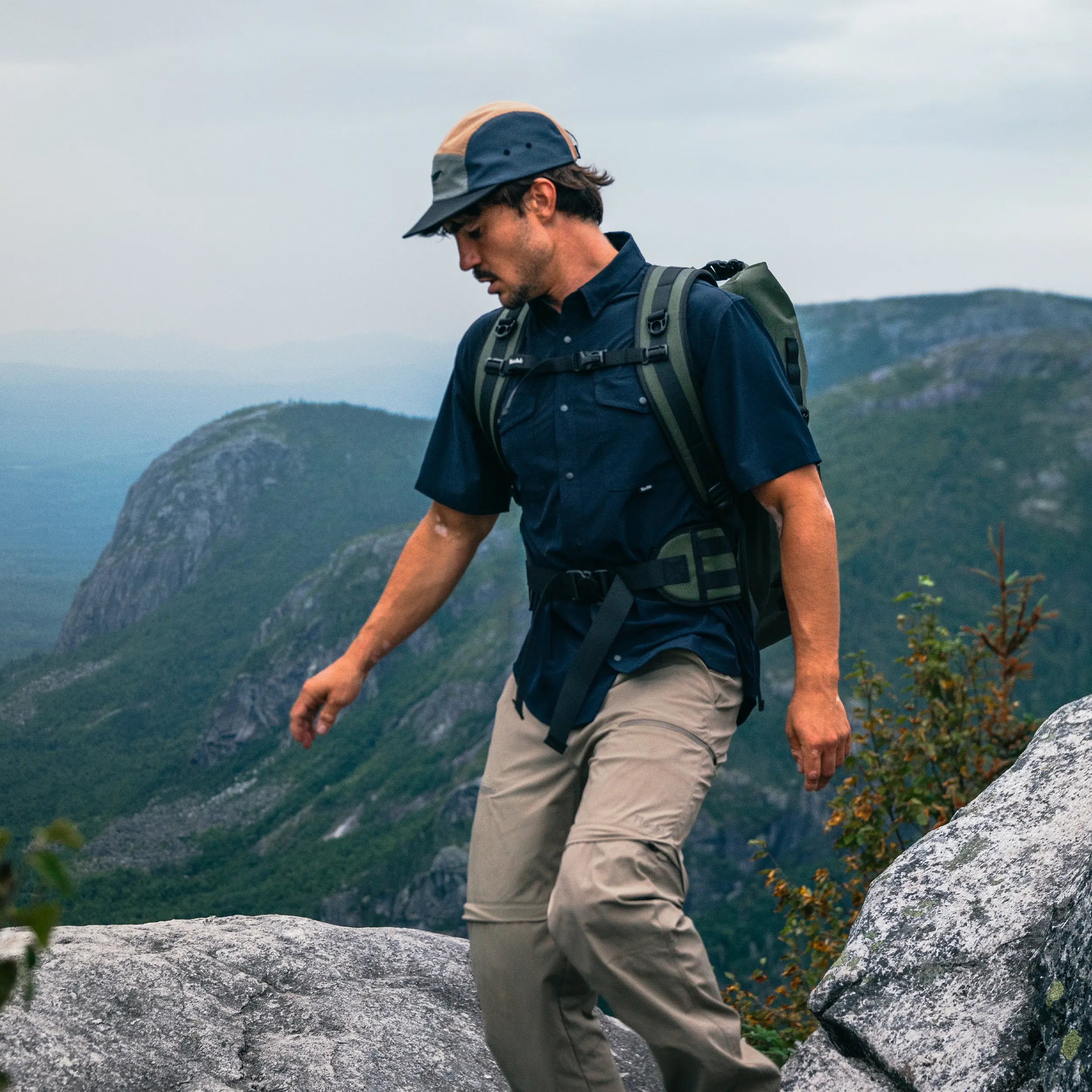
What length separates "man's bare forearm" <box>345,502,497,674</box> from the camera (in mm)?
4523

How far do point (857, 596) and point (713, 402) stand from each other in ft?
279

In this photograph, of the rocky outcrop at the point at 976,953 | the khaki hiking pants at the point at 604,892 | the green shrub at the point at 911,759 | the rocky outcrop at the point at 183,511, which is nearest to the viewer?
the khaki hiking pants at the point at 604,892

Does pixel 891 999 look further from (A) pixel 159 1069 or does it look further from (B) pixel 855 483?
(B) pixel 855 483

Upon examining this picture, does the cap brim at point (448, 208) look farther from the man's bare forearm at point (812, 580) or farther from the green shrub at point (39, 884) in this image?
the green shrub at point (39, 884)

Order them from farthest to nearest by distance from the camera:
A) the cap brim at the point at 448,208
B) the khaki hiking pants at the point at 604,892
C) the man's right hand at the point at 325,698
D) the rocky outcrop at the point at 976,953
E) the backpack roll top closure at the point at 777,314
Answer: the man's right hand at the point at 325,698, the backpack roll top closure at the point at 777,314, the cap brim at the point at 448,208, the rocky outcrop at the point at 976,953, the khaki hiking pants at the point at 604,892

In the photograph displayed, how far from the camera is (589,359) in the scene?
12.8ft

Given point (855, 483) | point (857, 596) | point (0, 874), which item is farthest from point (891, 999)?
point (855, 483)

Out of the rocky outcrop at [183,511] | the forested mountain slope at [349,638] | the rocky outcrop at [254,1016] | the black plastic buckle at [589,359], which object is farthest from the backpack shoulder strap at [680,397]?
the rocky outcrop at [183,511]

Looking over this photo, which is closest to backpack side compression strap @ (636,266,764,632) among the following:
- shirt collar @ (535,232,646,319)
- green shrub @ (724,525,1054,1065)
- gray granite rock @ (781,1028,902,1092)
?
shirt collar @ (535,232,646,319)

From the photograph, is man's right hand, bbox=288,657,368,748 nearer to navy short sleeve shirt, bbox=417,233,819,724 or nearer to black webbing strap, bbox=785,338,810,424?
navy short sleeve shirt, bbox=417,233,819,724

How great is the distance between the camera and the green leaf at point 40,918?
125cm

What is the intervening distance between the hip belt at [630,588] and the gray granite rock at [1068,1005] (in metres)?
1.35

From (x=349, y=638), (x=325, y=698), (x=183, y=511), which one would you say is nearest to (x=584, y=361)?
(x=325, y=698)

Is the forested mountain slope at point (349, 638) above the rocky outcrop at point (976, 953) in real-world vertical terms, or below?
below
